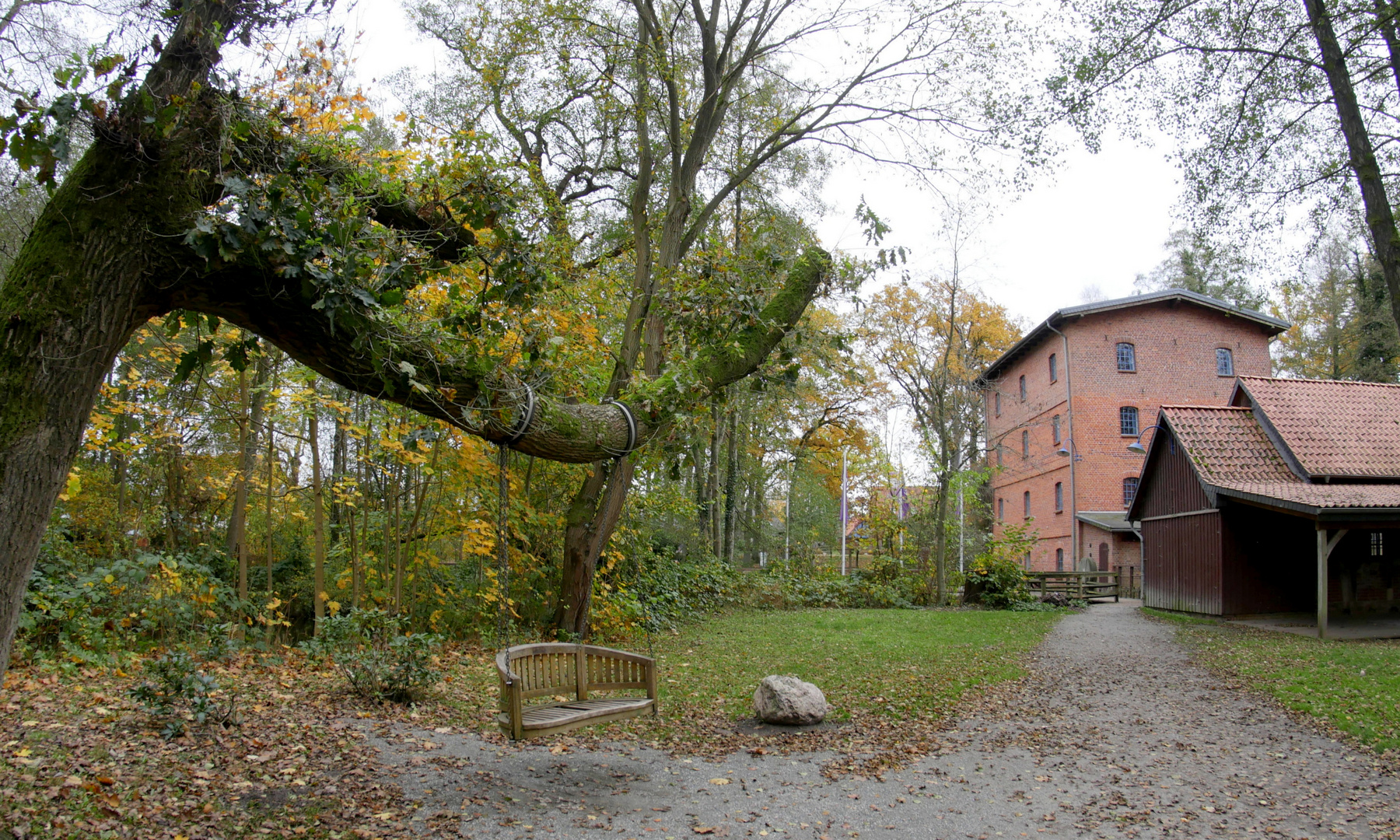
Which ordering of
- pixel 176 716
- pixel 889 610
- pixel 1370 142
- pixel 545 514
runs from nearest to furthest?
1. pixel 176 716
2. pixel 1370 142
3. pixel 545 514
4. pixel 889 610

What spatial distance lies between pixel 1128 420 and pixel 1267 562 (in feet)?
47.3

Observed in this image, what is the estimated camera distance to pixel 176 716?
577 centimetres

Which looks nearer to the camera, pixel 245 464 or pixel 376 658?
pixel 376 658

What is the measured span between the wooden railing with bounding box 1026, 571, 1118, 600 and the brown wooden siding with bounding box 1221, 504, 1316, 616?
6.27 meters

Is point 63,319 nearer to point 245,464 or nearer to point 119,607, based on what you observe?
point 119,607

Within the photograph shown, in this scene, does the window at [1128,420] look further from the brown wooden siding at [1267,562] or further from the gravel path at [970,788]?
the gravel path at [970,788]

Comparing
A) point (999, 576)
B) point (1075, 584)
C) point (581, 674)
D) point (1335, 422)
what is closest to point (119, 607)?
point (581, 674)

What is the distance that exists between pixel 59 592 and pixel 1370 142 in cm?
1465

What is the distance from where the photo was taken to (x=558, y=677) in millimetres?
6758

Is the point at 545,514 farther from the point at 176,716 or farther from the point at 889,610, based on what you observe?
the point at 889,610

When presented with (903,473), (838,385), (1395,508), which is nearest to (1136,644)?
(1395,508)

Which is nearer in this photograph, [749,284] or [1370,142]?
[749,284]

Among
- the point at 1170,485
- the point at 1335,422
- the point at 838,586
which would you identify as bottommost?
the point at 838,586

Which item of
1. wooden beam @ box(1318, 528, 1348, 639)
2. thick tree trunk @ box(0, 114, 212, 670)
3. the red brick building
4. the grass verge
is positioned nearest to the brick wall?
the red brick building
